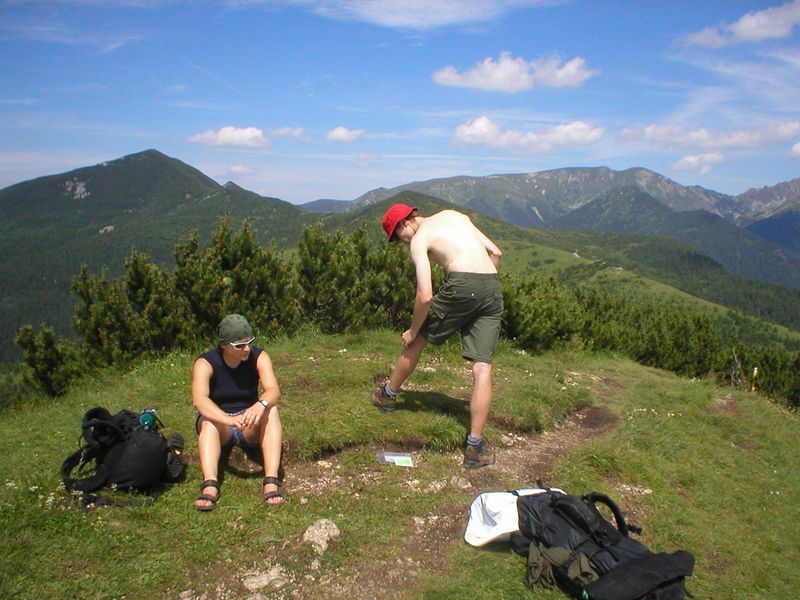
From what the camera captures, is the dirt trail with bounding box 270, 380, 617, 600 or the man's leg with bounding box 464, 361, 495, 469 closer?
the dirt trail with bounding box 270, 380, 617, 600

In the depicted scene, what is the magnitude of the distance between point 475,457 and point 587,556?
5.71ft

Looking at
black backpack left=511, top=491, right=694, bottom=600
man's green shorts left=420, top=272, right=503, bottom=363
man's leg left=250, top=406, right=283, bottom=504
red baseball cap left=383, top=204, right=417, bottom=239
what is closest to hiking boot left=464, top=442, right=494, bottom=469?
man's green shorts left=420, top=272, right=503, bottom=363

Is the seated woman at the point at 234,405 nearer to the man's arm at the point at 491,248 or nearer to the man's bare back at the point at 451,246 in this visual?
the man's bare back at the point at 451,246

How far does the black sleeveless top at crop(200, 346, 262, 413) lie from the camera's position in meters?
4.76

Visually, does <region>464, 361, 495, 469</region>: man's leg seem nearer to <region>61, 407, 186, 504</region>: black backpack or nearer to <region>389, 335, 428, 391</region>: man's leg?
<region>389, 335, 428, 391</region>: man's leg

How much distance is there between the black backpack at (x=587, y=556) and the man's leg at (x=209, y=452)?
227cm

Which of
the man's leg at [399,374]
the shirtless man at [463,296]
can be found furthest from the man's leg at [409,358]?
the shirtless man at [463,296]

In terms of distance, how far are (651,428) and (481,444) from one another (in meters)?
3.03

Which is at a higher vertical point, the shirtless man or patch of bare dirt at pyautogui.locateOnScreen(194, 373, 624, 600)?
the shirtless man

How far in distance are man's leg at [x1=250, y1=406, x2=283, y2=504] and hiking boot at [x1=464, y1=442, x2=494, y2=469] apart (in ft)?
5.81

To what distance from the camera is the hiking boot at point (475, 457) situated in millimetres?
5223

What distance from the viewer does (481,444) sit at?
209 inches

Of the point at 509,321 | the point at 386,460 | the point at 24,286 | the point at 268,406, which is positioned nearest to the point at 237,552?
the point at 268,406

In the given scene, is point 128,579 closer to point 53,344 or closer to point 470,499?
point 470,499
